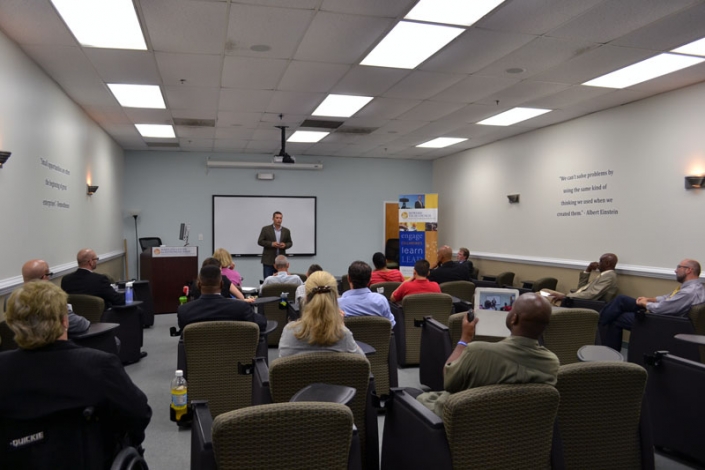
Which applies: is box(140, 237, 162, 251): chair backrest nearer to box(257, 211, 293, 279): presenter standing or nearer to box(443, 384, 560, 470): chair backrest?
box(257, 211, 293, 279): presenter standing

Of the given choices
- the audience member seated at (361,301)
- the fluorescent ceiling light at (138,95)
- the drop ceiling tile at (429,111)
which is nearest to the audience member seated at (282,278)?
the audience member seated at (361,301)

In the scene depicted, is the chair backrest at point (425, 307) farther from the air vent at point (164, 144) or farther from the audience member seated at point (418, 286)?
the air vent at point (164, 144)

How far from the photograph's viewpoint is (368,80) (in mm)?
5797

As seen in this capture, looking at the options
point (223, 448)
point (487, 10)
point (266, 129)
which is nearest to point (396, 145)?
point (266, 129)

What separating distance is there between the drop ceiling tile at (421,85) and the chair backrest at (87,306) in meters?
3.91

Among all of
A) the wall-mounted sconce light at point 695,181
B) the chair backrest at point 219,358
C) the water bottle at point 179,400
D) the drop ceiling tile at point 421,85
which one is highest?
the drop ceiling tile at point 421,85

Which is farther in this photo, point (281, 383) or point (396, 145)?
point (396, 145)

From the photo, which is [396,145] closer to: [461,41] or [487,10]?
[461,41]

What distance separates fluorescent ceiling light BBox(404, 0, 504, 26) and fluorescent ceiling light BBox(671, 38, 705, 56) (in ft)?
7.13

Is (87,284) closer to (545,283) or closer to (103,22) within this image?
(103,22)

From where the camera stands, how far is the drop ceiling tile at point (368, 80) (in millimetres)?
5445

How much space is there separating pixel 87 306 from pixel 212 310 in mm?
1603

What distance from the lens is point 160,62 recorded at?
5172 mm

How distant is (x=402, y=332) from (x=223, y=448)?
365 cm
